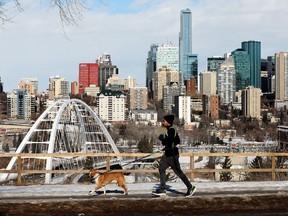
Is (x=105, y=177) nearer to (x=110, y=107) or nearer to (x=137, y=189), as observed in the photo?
(x=137, y=189)

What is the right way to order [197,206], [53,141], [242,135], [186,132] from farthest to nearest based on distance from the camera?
[242,135] < [186,132] < [53,141] < [197,206]

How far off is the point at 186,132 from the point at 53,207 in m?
143

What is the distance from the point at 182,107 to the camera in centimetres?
19850

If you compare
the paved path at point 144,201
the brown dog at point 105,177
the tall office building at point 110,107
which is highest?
the tall office building at point 110,107

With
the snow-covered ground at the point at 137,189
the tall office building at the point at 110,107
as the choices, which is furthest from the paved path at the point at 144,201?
the tall office building at the point at 110,107

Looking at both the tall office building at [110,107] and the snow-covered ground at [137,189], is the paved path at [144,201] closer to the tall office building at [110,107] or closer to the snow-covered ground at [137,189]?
the snow-covered ground at [137,189]

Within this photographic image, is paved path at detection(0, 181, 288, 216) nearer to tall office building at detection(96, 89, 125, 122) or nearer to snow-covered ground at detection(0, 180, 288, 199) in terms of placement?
snow-covered ground at detection(0, 180, 288, 199)

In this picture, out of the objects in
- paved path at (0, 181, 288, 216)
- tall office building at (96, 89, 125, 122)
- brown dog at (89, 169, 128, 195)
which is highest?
tall office building at (96, 89, 125, 122)

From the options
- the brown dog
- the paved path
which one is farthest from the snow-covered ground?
the brown dog

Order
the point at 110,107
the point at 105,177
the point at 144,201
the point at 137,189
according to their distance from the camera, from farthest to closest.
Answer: the point at 110,107 → the point at 137,189 → the point at 105,177 → the point at 144,201

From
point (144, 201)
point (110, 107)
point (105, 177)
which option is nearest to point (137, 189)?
point (105, 177)

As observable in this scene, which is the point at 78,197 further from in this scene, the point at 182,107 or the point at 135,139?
the point at 182,107

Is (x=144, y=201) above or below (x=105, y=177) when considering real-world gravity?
below

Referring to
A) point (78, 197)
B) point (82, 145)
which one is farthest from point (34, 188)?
point (82, 145)
